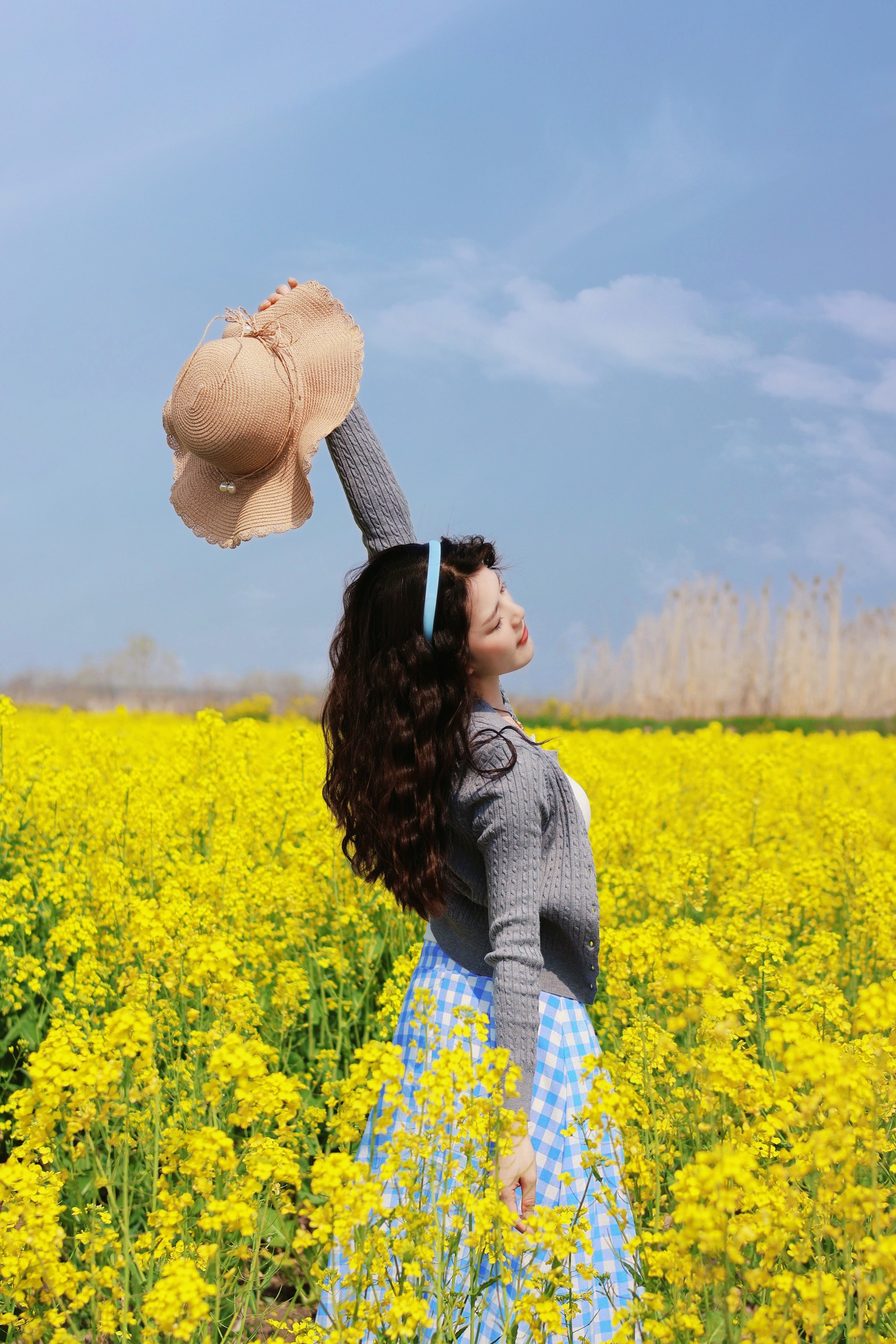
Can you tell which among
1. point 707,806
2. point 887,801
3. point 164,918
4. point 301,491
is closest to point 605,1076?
point 164,918

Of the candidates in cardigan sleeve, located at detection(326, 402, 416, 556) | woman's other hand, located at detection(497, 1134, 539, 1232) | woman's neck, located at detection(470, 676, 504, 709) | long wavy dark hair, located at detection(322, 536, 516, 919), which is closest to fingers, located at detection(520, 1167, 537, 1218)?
woman's other hand, located at detection(497, 1134, 539, 1232)

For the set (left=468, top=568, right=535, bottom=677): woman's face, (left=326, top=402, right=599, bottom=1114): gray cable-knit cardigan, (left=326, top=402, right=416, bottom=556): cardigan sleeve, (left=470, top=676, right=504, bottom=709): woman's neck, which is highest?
(left=326, top=402, right=416, bottom=556): cardigan sleeve

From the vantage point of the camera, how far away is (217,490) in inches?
98.8

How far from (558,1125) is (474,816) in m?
0.56

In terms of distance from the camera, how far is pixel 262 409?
7.55 feet

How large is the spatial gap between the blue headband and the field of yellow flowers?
0.65 m

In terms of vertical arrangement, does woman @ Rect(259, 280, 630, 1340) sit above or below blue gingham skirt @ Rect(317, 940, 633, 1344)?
above

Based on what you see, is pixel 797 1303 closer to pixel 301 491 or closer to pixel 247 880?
pixel 301 491

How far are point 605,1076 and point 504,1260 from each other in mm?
318

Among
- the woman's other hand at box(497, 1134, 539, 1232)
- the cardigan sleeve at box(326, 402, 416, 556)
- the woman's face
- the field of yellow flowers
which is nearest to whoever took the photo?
the field of yellow flowers

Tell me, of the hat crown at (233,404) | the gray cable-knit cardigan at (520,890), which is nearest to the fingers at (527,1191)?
the gray cable-knit cardigan at (520,890)

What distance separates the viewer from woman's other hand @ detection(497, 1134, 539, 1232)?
1696mm

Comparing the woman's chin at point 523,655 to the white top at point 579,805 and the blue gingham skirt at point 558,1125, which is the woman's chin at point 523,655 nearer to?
the white top at point 579,805

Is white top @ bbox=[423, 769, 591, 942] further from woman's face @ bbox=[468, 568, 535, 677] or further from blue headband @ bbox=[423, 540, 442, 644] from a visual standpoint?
blue headband @ bbox=[423, 540, 442, 644]
